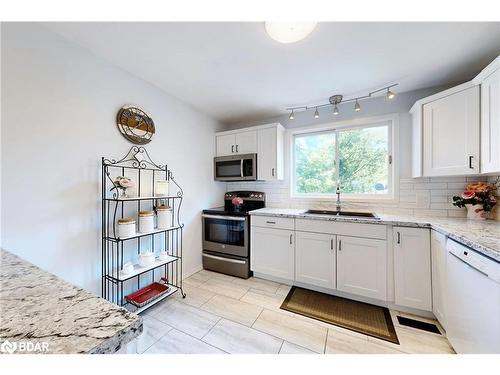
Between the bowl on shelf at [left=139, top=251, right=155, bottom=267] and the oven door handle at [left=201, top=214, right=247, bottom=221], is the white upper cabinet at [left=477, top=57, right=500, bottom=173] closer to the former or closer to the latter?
the oven door handle at [left=201, top=214, right=247, bottom=221]

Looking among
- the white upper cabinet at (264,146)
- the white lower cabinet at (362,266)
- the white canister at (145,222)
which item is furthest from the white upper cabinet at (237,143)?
the white lower cabinet at (362,266)

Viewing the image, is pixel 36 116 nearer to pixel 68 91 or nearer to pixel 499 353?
pixel 68 91

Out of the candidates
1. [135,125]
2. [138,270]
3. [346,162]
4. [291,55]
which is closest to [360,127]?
[346,162]

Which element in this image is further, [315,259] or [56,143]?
[315,259]

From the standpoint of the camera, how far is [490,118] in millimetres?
1507

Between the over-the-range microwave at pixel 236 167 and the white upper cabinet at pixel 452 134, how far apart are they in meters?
1.94

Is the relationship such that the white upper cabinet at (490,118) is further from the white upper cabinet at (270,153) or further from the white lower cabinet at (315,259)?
the white upper cabinet at (270,153)

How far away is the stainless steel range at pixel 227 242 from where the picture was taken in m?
2.57

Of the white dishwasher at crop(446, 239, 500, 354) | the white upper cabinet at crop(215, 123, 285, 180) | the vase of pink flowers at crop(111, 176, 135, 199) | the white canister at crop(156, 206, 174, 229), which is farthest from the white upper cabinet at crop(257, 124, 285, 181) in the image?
the white dishwasher at crop(446, 239, 500, 354)

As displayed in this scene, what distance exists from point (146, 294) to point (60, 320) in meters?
1.69

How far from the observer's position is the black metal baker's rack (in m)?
1.72

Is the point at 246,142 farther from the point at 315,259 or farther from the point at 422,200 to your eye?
the point at 422,200
